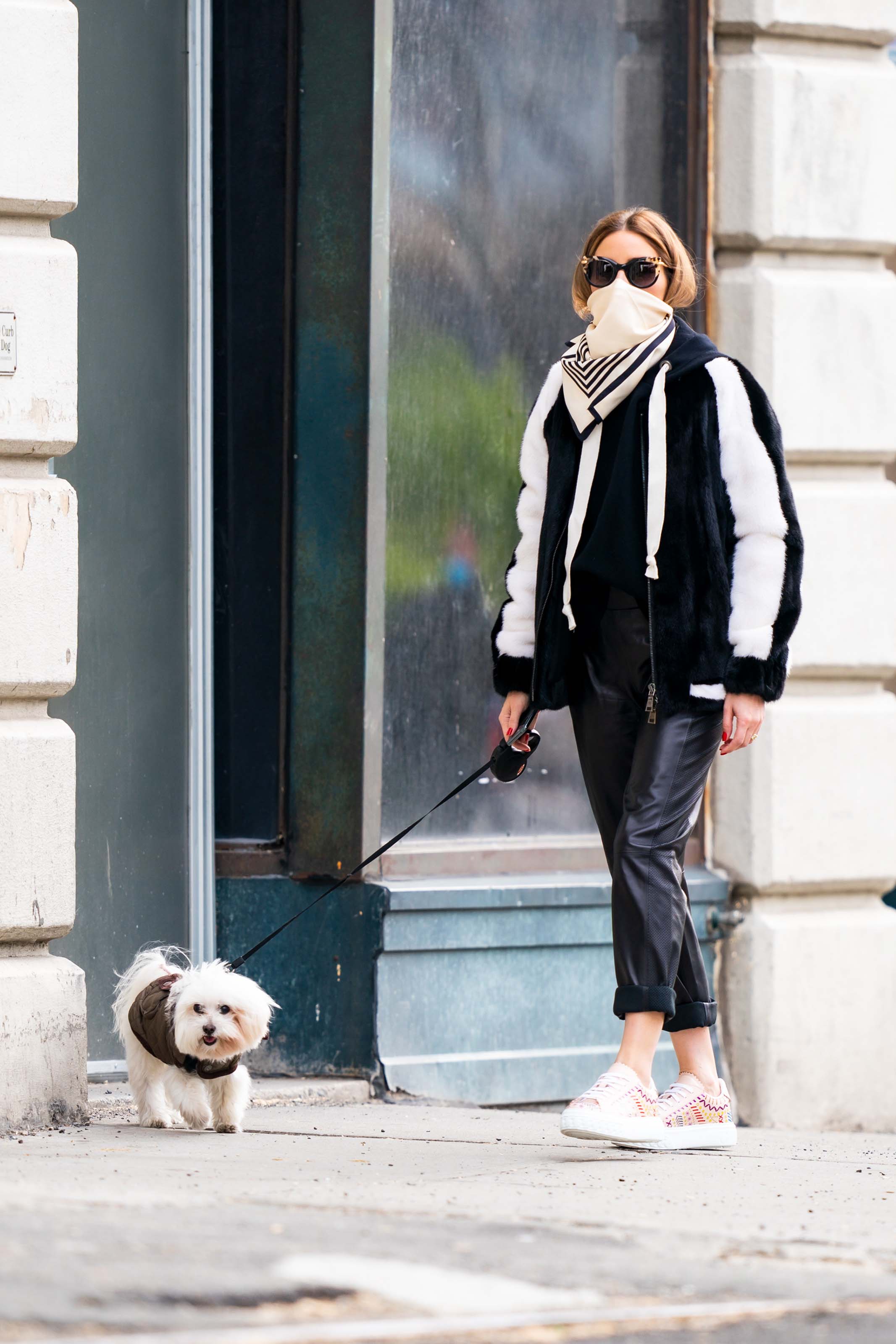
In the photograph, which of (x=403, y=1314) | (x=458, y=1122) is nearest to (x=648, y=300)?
(x=458, y=1122)

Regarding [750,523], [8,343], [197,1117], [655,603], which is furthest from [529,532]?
[197,1117]

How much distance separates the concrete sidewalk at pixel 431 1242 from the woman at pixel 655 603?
13.7 inches

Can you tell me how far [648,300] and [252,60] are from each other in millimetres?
1860

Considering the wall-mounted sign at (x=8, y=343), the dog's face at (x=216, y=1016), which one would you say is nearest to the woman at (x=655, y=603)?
the dog's face at (x=216, y=1016)

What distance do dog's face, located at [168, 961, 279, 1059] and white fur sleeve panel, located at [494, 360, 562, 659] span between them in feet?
3.27

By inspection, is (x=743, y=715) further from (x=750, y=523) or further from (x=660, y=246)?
(x=660, y=246)

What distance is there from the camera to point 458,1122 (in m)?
5.32

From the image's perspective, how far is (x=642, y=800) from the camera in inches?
179

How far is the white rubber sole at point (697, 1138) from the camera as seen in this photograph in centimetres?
462

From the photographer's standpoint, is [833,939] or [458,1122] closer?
[458,1122]

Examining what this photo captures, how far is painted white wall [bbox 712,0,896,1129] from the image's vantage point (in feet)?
21.2

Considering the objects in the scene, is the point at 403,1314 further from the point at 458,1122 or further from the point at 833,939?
the point at 833,939

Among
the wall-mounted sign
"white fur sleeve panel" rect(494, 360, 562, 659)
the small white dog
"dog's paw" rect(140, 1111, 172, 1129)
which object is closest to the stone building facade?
the small white dog

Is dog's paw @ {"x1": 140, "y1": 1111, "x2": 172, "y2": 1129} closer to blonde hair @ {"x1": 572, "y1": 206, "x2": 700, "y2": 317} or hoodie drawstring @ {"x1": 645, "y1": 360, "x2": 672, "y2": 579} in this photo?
hoodie drawstring @ {"x1": 645, "y1": 360, "x2": 672, "y2": 579}
